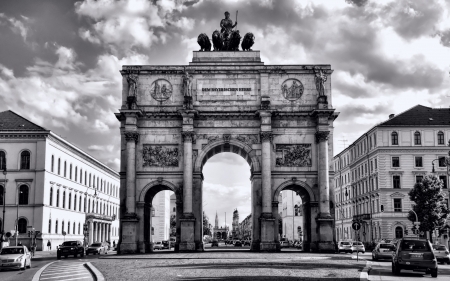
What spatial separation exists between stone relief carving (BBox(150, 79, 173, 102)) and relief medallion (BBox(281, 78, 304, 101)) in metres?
9.92

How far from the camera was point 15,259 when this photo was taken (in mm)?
29578

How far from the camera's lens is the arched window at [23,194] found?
65.9 m

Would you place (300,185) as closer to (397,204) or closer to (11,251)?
(11,251)

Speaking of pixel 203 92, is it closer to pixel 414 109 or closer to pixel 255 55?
pixel 255 55

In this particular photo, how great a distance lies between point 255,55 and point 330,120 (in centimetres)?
908

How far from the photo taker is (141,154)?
51531 mm

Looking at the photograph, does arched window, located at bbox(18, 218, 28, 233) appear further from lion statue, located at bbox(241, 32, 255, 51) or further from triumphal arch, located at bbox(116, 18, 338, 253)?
lion statue, located at bbox(241, 32, 255, 51)

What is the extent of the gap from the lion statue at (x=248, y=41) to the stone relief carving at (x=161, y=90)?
26.8ft

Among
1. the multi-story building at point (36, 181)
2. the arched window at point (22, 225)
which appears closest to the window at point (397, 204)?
the multi-story building at point (36, 181)

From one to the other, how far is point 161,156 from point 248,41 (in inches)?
526

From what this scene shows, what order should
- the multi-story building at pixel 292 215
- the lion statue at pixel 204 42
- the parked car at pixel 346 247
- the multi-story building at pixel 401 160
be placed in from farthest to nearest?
1. the multi-story building at pixel 292 215
2. the multi-story building at pixel 401 160
3. the parked car at pixel 346 247
4. the lion statue at pixel 204 42

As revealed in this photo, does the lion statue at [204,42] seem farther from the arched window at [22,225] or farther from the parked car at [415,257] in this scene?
the parked car at [415,257]

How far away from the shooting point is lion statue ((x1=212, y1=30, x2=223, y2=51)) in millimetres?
54750

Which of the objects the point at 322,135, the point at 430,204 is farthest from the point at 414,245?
the point at 430,204
